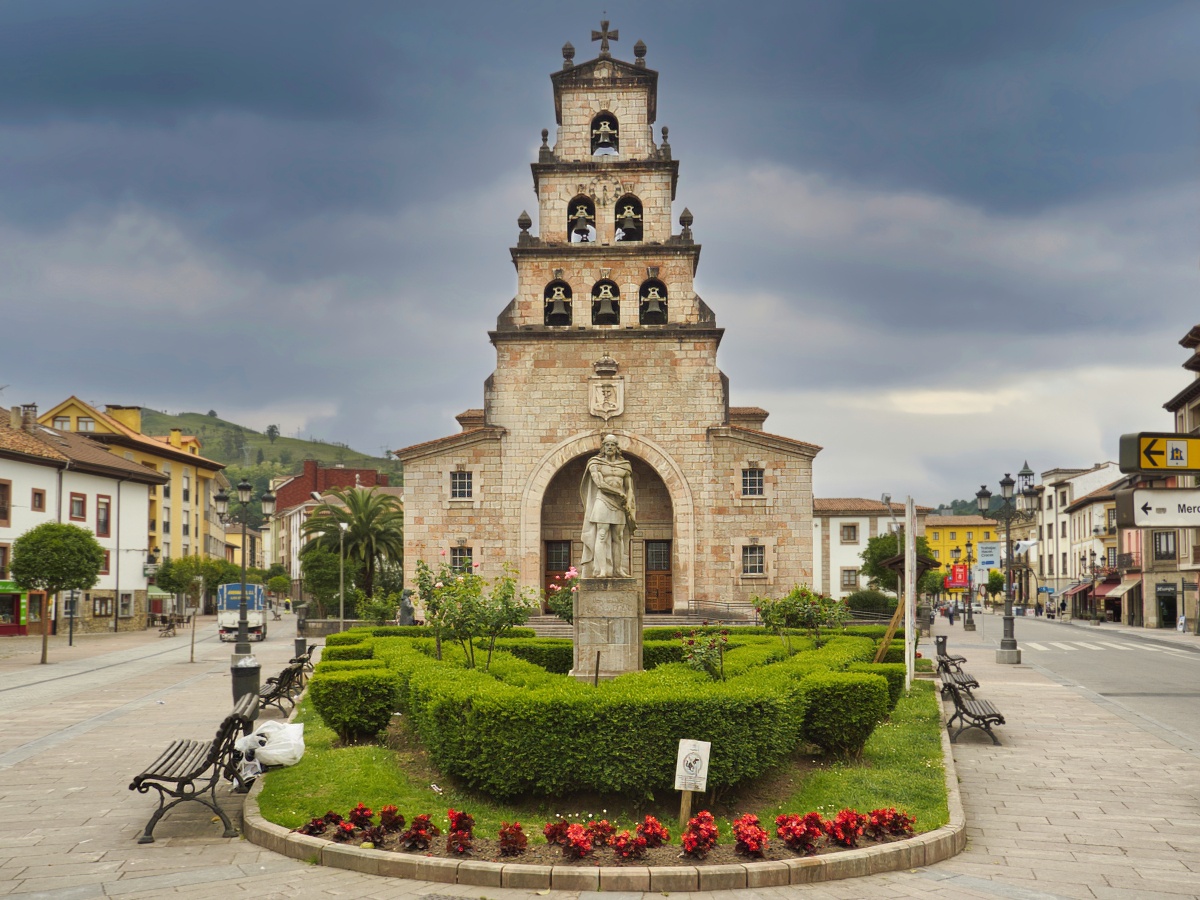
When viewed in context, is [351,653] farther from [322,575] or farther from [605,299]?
[322,575]

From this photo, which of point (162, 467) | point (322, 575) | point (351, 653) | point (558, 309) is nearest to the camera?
point (351, 653)

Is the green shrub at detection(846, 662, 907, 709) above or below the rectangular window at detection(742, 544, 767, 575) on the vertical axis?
below

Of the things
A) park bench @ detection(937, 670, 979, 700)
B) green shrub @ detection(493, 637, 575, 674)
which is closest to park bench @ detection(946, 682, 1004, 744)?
park bench @ detection(937, 670, 979, 700)

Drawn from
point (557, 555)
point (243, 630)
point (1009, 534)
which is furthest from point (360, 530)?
point (1009, 534)

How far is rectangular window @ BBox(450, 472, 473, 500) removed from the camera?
3750cm

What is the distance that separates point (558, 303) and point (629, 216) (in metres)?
4.40

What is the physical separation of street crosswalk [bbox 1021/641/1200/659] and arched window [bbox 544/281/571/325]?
65.5ft

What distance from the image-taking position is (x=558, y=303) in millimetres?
38094

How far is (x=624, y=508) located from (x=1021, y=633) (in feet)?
124

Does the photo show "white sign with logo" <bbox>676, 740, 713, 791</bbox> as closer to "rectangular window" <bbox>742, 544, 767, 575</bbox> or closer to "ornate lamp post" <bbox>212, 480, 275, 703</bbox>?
"ornate lamp post" <bbox>212, 480, 275, 703</bbox>

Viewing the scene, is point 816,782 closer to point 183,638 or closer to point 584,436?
point 584,436

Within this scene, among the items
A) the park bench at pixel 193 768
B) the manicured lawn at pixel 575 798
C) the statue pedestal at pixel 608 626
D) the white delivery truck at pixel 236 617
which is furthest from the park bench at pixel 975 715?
the white delivery truck at pixel 236 617

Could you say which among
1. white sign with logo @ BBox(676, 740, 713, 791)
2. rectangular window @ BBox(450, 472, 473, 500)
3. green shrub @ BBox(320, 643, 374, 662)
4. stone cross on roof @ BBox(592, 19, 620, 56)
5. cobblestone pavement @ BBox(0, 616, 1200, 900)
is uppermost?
stone cross on roof @ BBox(592, 19, 620, 56)

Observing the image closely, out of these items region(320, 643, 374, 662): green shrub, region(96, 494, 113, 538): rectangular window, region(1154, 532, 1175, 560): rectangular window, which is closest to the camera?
region(320, 643, 374, 662): green shrub
